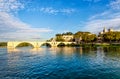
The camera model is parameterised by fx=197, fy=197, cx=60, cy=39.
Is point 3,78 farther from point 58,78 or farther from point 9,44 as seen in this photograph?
point 9,44

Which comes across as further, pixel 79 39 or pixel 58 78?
pixel 79 39

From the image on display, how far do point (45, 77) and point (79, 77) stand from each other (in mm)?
5136

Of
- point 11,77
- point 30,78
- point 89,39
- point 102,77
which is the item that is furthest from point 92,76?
point 89,39

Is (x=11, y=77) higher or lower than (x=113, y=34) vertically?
lower

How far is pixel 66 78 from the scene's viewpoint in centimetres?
2909

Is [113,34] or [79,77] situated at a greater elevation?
[113,34]

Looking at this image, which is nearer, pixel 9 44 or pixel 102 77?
pixel 102 77

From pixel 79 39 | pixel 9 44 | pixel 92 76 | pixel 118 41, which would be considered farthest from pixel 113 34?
pixel 92 76

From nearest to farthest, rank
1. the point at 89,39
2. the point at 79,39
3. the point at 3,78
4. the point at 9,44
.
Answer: the point at 3,78, the point at 9,44, the point at 89,39, the point at 79,39

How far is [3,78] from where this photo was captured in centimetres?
2897

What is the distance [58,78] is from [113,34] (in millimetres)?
125676

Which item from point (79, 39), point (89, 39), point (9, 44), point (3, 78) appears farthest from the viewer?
point (79, 39)

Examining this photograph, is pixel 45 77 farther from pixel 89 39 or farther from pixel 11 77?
pixel 89 39

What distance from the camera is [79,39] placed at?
196375 mm
